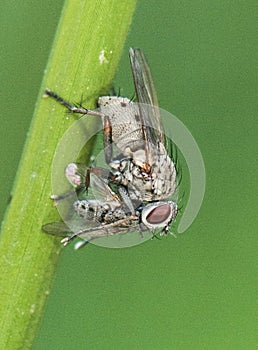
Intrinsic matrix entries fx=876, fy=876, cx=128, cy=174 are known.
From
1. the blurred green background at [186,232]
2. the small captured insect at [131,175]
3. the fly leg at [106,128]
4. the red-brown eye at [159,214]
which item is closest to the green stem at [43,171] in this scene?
the fly leg at [106,128]

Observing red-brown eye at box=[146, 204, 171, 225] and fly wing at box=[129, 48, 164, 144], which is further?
fly wing at box=[129, 48, 164, 144]

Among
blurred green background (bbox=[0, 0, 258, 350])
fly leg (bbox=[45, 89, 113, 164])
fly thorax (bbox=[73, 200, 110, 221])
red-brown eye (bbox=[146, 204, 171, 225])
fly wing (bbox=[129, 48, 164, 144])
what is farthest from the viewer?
blurred green background (bbox=[0, 0, 258, 350])

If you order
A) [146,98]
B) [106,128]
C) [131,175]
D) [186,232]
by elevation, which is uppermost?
[146,98]

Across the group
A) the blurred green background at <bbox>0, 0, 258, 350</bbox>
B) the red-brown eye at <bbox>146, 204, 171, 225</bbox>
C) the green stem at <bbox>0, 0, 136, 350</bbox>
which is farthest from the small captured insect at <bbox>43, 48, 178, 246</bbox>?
the blurred green background at <bbox>0, 0, 258, 350</bbox>

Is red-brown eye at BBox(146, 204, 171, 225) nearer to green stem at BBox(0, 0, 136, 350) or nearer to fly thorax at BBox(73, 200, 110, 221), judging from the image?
fly thorax at BBox(73, 200, 110, 221)

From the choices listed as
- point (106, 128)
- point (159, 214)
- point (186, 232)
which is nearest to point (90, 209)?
point (159, 214)

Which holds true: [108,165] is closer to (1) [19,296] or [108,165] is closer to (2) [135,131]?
(2) [135,131]

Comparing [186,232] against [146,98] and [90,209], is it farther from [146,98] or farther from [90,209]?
[90,209]
